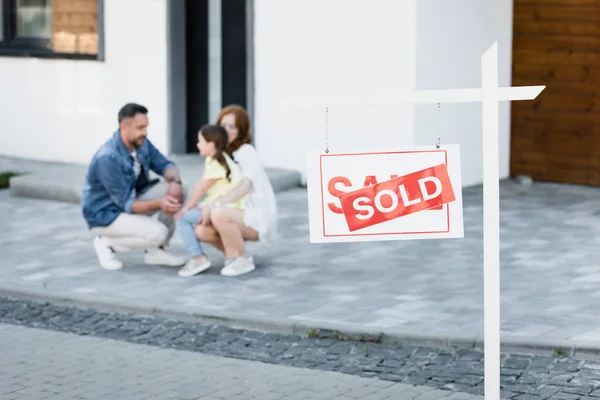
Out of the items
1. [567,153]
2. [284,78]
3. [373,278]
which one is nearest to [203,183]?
[373,278]

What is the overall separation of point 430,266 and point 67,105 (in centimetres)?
689

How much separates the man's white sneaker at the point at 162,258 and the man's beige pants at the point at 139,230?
0.08 meters

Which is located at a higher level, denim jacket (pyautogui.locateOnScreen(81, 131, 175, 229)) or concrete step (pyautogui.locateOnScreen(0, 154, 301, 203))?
denim jacket (pyautogui.locateOnScreen(81, 131, 175, 229))

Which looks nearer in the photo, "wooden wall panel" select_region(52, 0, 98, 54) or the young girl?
the young girl

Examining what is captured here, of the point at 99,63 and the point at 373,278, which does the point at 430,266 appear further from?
the point at 99,63

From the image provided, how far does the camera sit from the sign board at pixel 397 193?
21.2 feet

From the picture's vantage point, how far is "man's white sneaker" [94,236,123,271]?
424 inches

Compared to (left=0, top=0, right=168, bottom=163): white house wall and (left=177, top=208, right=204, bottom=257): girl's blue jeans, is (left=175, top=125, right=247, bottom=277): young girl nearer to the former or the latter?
(left=177, top=208, right=204, bottom=257): girl's blue jeans

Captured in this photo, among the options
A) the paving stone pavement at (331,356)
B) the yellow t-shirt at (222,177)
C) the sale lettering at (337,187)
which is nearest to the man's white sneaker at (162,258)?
the yellow t-shirt at (222,177)

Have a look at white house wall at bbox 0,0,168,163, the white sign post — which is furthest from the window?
the white sign post

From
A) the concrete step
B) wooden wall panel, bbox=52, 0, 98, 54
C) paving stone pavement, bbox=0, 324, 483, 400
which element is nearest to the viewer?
paving stone pavement, bbox=0, 324, 483, 400

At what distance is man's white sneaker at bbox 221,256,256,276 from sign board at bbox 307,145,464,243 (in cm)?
397

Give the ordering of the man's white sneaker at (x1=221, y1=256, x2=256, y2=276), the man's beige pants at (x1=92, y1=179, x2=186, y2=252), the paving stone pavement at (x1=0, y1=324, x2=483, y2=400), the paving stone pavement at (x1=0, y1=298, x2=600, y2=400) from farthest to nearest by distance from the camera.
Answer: the man's beige pants at (x1=92, y1=179, x2=186, y2=252) → the man's white sneaker at (x1=221, y1=256, x2=256, y2=276) → the paving stone pavement at (x1=0, y1=298, x2=600, y2=400) → the paving stone pavement at (x1=0, y1=324, x2=483, y2=400)

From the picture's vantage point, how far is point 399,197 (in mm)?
6473
